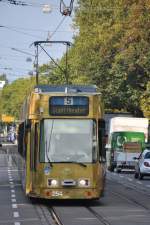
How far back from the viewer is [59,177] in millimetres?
22906

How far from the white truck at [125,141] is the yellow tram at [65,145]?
28.2m

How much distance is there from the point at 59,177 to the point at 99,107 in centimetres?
223

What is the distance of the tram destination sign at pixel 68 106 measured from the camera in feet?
76.4

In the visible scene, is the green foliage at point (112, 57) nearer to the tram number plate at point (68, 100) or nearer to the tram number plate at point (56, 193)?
the tram number plate at point (68, 100)

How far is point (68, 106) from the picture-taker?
2336 cm

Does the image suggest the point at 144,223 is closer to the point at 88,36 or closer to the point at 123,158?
the point at 123,158

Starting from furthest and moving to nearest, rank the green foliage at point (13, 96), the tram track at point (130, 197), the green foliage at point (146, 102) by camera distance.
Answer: the green foliage at point (13, 96) → the green foliage at point (146, 102) → the tram track at point (130, 197)

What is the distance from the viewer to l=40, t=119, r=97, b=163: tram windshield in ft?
75.6

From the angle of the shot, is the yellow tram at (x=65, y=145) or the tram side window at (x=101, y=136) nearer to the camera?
the yellow tram at (x=65, y=145)

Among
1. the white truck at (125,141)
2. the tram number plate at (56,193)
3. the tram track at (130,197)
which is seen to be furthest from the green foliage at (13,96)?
the tram number plate at (56,193)

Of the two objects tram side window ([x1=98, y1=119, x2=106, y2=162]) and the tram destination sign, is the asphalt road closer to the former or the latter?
tram side window ([x1=98, y1=119, x2=106, y2=162])

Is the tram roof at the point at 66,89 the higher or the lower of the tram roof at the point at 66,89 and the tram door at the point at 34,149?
the higher

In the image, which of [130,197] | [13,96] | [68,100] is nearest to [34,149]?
[68,100]

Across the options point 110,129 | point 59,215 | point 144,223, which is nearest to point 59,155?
point 59,215
